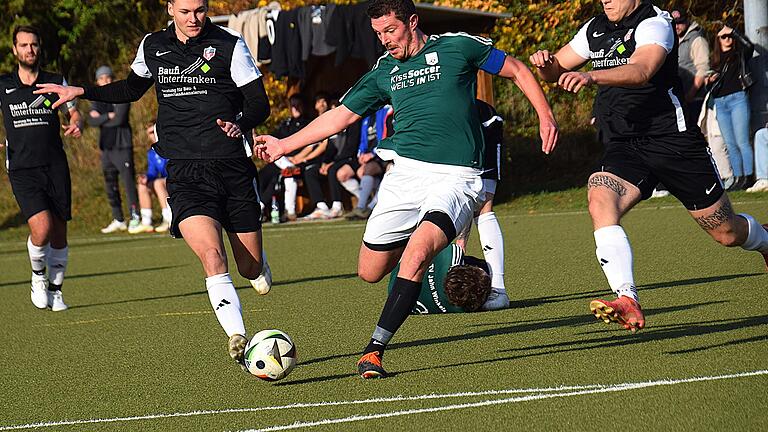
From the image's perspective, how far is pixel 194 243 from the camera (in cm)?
750

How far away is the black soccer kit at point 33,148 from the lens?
11047mm

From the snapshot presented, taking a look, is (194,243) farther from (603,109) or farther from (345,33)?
(345,33)

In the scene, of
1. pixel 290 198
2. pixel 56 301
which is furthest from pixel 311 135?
pixel 290 198

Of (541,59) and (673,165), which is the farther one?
(673,165)

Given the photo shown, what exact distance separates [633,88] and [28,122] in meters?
5.73

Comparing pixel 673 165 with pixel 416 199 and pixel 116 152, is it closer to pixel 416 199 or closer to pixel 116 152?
pixel 416 199

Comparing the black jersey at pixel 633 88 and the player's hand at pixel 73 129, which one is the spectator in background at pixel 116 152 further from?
the black jersey at pixel 633 88

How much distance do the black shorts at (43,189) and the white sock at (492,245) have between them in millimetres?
3756

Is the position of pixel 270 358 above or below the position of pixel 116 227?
above

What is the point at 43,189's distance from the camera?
1109 centimetres

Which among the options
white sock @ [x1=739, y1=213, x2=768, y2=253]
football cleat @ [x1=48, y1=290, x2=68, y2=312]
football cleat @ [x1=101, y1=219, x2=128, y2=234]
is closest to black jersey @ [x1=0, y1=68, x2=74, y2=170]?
football cleat @ [x1=48, y1=290, x2=68, y2=312]

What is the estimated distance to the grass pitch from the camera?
5.63 meters

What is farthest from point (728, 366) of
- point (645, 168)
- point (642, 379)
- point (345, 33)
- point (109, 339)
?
point (345, 33)

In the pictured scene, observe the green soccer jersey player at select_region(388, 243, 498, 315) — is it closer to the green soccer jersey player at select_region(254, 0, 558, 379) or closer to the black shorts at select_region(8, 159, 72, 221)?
the green soccer jersey player at select_region(254, 0, 558, 379)
